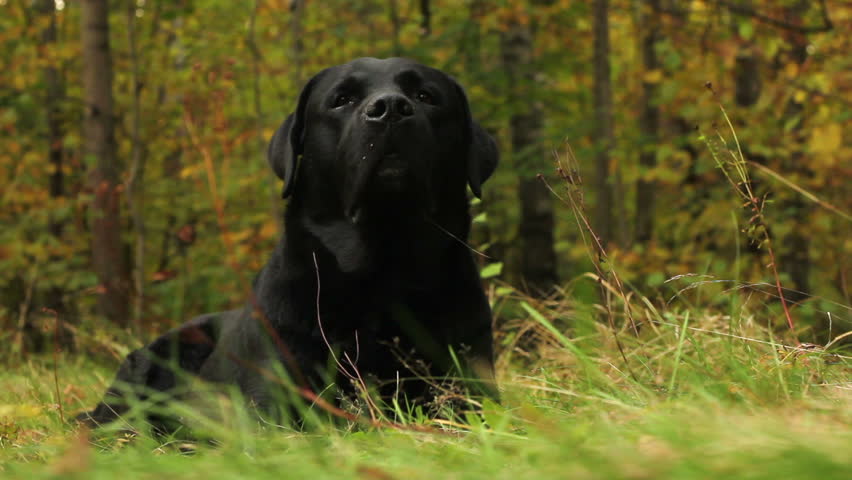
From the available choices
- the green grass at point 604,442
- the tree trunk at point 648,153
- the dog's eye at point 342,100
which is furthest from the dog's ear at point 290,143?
the tree trunk at point 648,153

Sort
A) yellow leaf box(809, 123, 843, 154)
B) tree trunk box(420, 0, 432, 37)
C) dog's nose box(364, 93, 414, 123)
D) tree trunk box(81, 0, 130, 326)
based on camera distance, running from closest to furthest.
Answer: dog's nose box(364, 93, 414, 123)
yellow leaf box(809, 123, 843, 154)
tree trunk box(81, 0, 130, 326)
tree trunk box(420, 0, 432, 37)

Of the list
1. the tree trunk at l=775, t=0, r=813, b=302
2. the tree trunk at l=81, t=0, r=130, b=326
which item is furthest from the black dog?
the tree trunk at l=775, t=0, r=813, b=302

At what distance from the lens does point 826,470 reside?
3.52ft

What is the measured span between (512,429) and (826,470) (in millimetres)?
912

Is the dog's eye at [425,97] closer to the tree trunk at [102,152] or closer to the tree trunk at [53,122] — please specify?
the tree trunk at [102,152]

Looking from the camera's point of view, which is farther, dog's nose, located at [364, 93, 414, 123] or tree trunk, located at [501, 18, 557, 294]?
tree trunk, located at [501, 18, 557, 294]

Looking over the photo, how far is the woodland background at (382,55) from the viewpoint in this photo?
6367 mm

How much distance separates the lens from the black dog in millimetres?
2789

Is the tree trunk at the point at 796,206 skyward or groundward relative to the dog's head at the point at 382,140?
groundward

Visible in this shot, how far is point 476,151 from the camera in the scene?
127 inches

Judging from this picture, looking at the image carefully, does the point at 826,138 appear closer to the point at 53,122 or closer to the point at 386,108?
the point at 386,108

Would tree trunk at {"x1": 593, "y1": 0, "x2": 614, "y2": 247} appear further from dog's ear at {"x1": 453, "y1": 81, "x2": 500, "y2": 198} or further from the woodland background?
dog's ear at {"x1": 453, "y1": 81, "x2": 500, "y2": 198}

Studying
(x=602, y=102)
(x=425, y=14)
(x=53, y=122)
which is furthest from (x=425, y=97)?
(x=53, y=122)

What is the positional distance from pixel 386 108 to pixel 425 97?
34cm
